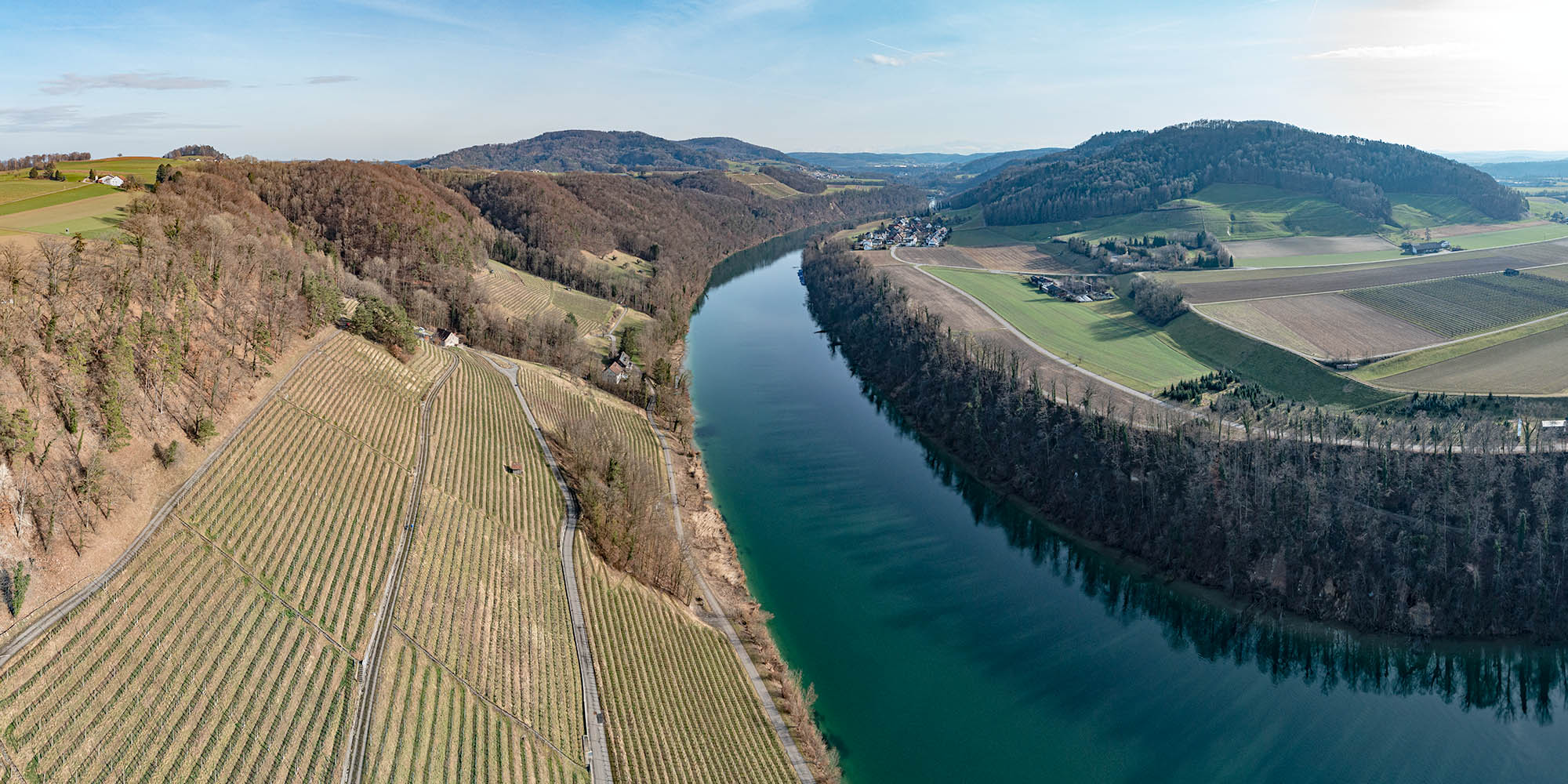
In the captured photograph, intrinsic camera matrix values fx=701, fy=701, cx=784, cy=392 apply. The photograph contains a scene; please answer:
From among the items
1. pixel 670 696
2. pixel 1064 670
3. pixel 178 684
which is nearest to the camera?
pixel 178 684

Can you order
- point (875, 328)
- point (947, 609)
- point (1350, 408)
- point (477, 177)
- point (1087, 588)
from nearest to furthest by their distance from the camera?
point (947, 609), point (1087, 588), point (1350, 408), point (875, 328), point (477, 177)

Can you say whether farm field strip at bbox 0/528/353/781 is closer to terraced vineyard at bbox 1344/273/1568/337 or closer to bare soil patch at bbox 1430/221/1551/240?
terraced vineyard at bbox 1344/273/1568/337

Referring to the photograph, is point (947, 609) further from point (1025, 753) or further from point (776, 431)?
point (776, 431)

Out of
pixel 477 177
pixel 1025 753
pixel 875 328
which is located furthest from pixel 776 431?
pixel 477 177

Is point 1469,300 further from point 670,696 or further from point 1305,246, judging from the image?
point 670,696

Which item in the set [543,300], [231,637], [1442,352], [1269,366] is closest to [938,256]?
[1269,366]

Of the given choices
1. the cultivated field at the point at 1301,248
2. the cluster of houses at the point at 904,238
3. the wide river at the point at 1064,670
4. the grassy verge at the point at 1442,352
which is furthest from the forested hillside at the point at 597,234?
the cultivated field at the point at 1301,248

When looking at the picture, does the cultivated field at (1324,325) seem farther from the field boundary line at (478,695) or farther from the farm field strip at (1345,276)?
the field boundary line at (478,695)

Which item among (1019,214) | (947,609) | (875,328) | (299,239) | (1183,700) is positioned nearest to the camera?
(1183,700)
